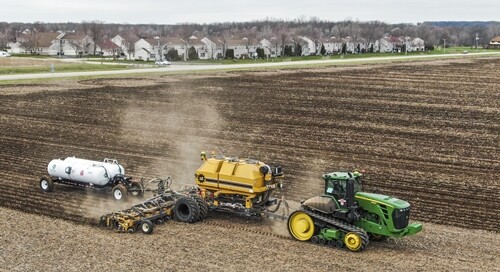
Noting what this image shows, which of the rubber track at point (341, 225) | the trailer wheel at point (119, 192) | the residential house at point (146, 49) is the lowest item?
the trailer wheel at point (119, 192)

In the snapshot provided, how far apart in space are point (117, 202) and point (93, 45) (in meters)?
138

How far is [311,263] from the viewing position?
17562mm

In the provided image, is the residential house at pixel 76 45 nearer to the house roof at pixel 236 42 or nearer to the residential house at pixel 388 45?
the house roof at pixel 236 42

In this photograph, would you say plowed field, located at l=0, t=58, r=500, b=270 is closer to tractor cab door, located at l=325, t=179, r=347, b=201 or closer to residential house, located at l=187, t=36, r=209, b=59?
tractor cab door, located at l=325, t=179, r=347, b=201

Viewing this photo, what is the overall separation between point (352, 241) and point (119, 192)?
10438mm

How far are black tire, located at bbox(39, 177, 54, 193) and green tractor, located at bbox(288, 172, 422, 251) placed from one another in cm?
1148

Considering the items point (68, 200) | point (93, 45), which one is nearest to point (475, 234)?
point (68, 200)

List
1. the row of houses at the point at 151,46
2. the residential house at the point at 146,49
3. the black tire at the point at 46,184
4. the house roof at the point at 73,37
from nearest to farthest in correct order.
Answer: the black tire at the point at 46,184
the residential house at the point at 146,49
the row of houses at the point at 151,46
the house roof at the point at 73,37

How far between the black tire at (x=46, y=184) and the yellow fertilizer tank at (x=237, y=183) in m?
7.64

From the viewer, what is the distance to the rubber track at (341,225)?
60.1 ft

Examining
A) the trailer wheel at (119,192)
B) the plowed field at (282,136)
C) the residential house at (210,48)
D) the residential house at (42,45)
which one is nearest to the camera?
the trailer wheel at (119,192)

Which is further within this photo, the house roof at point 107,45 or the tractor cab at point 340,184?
the house roof at point 107,45

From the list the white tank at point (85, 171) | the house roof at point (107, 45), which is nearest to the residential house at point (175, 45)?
the house roof at point (107, 45)

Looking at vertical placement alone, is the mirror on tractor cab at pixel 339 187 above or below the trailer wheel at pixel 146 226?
above
